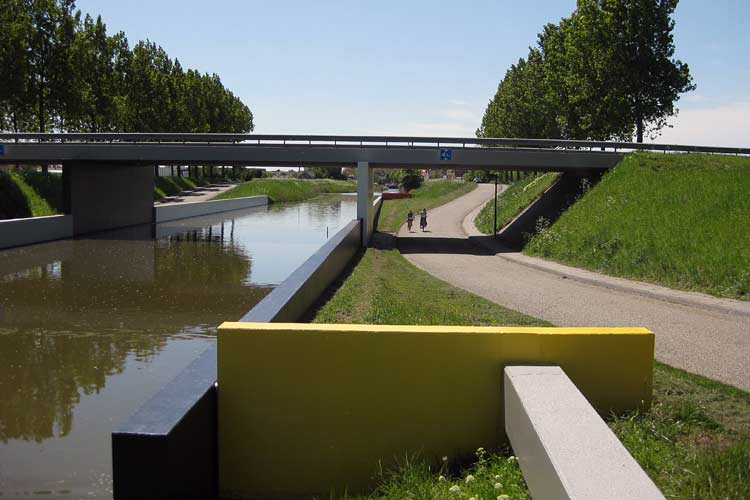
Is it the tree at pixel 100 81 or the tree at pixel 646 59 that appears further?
the tree at pixel 100 81

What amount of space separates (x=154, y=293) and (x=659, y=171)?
20.9 meters

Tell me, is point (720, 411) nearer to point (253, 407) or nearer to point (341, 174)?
point (253, 407)

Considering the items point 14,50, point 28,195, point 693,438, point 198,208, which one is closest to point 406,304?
point 693,438

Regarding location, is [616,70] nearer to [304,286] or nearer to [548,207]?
[548,207]

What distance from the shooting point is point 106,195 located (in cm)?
3816

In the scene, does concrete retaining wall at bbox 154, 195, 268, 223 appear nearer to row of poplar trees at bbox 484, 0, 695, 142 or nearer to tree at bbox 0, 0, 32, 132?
tree at bbox 0, 0, 32, 132

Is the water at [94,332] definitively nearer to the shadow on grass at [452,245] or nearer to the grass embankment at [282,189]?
the shadow on grass at [452,245]

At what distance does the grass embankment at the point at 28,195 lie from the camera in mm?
34781

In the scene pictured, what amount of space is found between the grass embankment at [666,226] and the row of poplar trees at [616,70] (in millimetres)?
9341

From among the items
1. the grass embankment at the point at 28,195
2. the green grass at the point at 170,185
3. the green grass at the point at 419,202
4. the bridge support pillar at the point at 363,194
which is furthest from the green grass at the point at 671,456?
the green grass at the point at 170,185

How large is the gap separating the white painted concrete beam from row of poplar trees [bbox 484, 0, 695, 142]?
1488 inches

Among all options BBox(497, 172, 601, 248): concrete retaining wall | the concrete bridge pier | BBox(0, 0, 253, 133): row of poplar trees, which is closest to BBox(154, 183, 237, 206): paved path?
BBox(0, 0, 253, 133): row of poplar trees

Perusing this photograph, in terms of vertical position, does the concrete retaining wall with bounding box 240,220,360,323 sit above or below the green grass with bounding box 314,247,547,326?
above

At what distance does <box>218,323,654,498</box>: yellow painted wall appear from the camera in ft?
21.8
